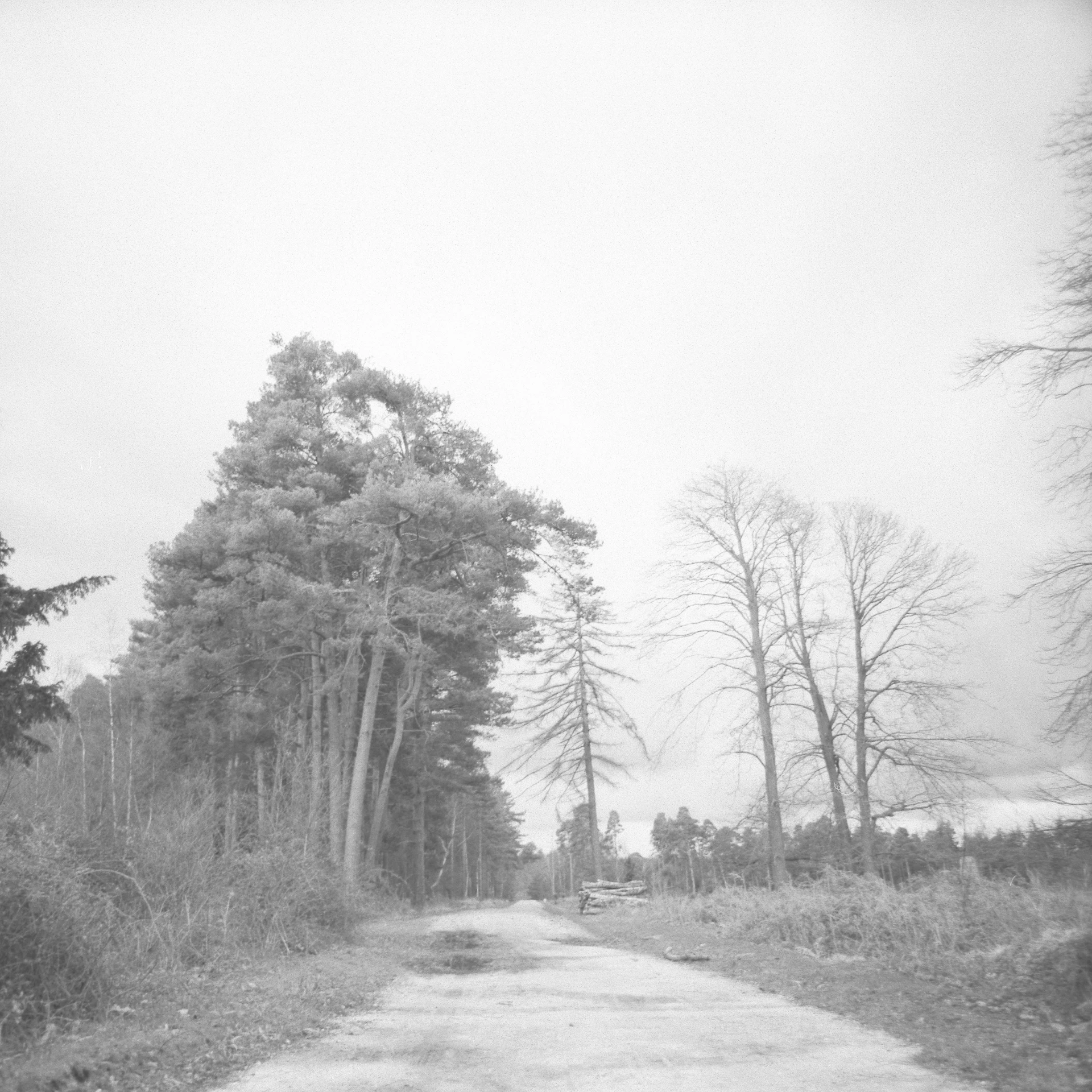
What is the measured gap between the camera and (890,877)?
45.4 feet

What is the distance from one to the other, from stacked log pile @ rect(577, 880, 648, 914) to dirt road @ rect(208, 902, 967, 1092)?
14621 mm

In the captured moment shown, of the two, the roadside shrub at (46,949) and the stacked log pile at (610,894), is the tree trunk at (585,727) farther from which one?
the roadside shrub at (46,949)

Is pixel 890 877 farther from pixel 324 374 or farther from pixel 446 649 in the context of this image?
pixel 324 374

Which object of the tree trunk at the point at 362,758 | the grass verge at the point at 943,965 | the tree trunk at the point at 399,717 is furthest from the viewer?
the tree trunk at the point at 399,717

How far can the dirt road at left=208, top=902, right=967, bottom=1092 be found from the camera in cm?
466

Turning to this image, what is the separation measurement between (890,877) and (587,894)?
39.8 feet

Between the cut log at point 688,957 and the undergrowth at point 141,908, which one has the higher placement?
the undergrowth at point 141,908

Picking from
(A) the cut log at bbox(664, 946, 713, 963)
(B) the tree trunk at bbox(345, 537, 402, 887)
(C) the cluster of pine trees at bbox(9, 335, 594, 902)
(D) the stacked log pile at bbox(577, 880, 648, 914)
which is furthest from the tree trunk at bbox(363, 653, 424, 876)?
(A) the cut log at bbox(664, 946, 713, 963)

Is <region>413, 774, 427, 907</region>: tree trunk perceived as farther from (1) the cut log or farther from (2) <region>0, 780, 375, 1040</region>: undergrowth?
(1) the cut log

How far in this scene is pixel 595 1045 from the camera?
5594 millimetres

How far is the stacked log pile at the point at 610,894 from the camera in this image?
22.8 m

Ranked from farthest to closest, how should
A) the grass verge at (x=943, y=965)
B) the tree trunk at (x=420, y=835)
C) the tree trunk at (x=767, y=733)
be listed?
the tree trunk at (x=420, y=835) < the tree trunk at (x=767, y=733) < the grass verge at (x=943, y=965)

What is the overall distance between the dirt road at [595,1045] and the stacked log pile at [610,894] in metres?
14.6

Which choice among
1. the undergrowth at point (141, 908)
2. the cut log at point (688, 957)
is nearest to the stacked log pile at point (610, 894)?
the undergrowth at point (141, 908)
